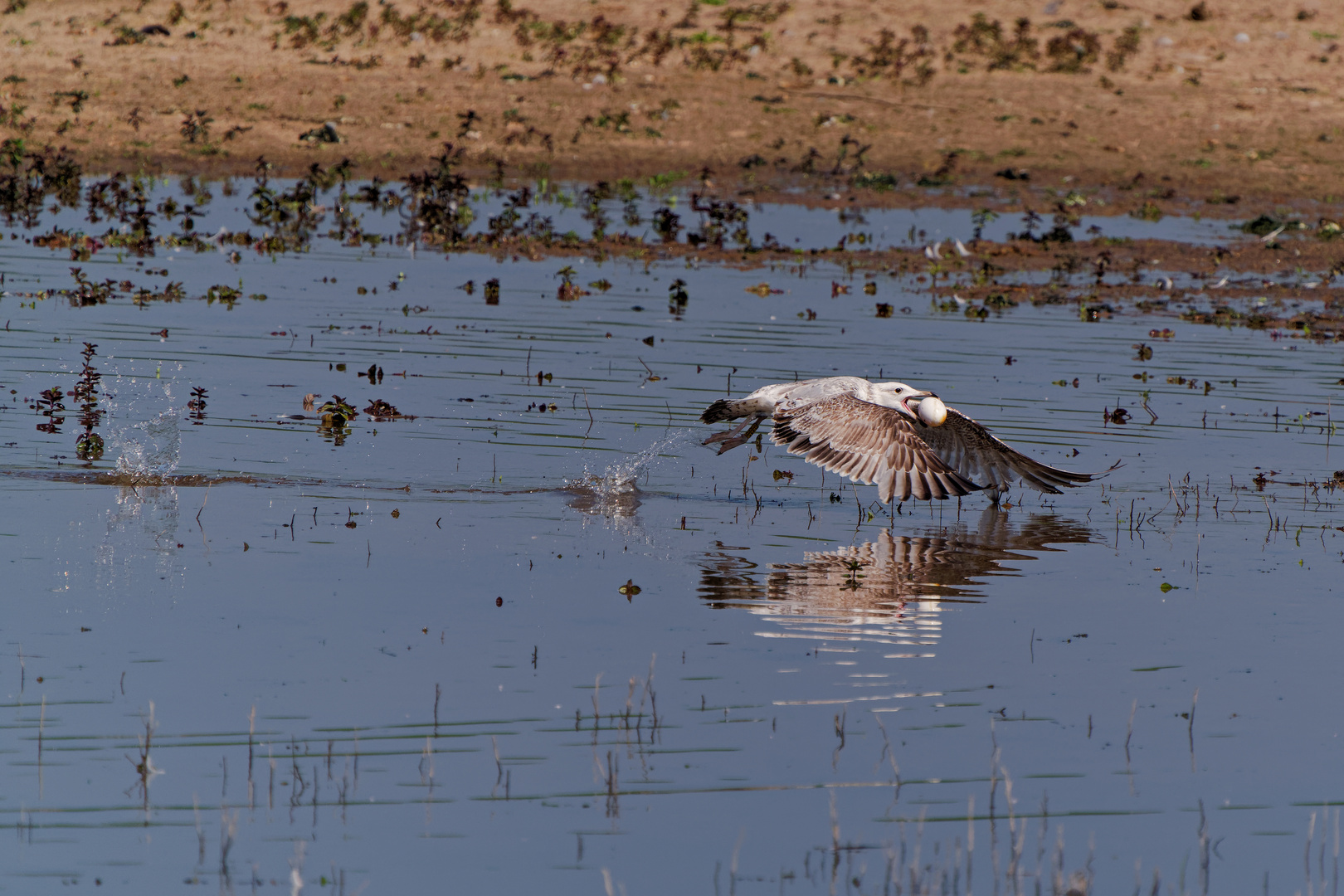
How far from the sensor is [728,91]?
32.1 metres

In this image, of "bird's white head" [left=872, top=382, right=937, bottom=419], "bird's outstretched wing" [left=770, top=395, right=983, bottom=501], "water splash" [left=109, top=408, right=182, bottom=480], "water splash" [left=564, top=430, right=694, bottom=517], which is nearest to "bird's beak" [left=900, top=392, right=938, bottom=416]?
"bird's white head" [left=872, top=382, right=937, bottom=419]

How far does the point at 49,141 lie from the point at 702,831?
→ 25.1 meters

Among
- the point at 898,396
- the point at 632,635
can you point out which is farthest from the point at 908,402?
the point at 632,635

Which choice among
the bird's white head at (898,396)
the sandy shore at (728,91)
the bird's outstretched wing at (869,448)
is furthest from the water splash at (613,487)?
the sandy shore at (728,91)

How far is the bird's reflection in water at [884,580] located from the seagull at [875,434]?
35cm

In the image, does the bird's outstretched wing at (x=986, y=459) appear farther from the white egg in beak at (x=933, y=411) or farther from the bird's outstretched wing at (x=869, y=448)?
the bird's outstretched wing at (x=869, y=448)

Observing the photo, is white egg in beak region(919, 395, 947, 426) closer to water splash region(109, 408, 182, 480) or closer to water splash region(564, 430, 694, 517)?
water splash region(564, 430, 694, 517)

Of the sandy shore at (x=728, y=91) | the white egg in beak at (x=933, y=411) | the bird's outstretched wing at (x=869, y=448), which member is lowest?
the bird's outstretched wing at (x=869, y=448)

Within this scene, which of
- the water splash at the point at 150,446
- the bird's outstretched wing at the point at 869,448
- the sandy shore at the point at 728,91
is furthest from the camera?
the sandy shore at the point at 728,91

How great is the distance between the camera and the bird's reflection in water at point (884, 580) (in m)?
8.24

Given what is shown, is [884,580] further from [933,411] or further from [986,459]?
[986,459]

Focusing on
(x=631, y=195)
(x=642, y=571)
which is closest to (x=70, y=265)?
(x=631, y=195)

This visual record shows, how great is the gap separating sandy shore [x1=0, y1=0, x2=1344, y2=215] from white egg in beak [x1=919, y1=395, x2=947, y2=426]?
17.1 meters

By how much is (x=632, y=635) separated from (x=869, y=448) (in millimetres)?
2856
